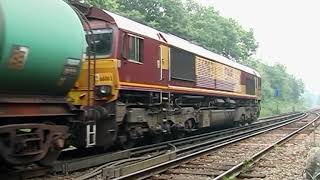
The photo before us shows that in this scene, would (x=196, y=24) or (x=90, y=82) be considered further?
(x=196, y=24)

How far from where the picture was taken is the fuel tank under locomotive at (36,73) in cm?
724

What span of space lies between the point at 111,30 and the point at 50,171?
418cm

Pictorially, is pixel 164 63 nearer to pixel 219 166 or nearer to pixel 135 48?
pixel 135 48

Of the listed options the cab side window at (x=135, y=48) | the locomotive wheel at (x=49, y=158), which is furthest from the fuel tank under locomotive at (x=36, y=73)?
the cab side window at (x=135, y=48)

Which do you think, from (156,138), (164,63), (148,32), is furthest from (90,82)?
(156,138)

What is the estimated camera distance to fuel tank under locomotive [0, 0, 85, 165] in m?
7.24

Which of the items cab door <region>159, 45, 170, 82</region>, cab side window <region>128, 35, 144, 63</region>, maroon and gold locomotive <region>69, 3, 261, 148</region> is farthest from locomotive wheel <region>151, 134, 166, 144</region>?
Answer: cab side window <region>128, 35, 144, 63</region>

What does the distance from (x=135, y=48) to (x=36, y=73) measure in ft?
17.4

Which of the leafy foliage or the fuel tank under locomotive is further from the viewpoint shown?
the leafy foliage

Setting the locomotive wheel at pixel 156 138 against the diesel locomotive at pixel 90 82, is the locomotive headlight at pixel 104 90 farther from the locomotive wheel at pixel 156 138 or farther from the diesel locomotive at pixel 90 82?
the locomotive wheel at pixel 156 138

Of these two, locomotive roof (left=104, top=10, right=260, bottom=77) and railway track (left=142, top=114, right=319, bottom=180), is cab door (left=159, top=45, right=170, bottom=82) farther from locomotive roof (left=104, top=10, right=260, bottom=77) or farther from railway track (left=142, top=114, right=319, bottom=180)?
railway track (left=142, top=114, right=319, bottom=180)

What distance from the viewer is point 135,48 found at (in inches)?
504

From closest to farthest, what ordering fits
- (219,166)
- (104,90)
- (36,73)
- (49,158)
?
(36,73), (49,158), (219,166), (104,90)

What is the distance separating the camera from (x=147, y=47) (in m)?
13.4
